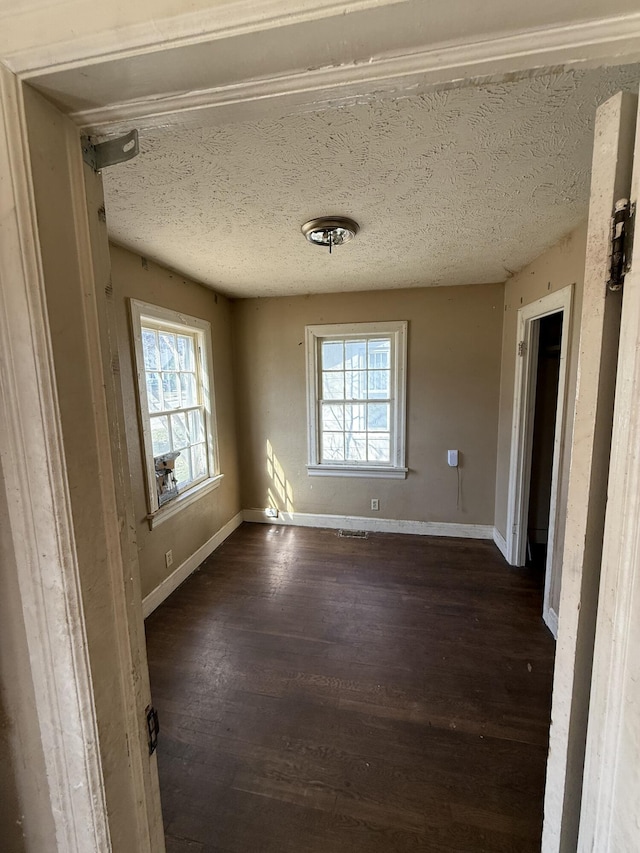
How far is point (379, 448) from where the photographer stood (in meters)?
3.70

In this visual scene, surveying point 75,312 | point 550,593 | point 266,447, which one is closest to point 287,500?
point 266,447

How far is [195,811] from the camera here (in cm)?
137

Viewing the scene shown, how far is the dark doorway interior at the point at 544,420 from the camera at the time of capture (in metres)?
3.35

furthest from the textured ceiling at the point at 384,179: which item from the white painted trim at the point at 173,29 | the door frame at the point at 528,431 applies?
the door frame at the point at 528,431

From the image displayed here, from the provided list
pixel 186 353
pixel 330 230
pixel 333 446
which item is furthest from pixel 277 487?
pixel 330 230

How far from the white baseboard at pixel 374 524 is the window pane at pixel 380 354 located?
1.61 meters

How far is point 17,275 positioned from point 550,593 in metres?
2.96

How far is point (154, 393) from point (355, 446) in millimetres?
2020

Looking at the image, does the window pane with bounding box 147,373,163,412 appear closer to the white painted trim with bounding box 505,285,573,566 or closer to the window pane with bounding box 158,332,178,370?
the window pane with bounding box 158,332,178,370

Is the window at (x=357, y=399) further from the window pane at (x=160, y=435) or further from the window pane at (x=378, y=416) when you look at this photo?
the window pane at (x=160, y=435)

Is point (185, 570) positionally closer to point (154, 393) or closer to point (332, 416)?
point (154, 393)

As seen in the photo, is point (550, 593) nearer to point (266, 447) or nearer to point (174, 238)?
point (266, 447)

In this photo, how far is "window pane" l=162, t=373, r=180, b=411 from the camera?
2754 mm

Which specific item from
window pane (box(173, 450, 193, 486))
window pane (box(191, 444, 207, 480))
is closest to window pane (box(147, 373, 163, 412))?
window pane (box(173, 450, 193, 486))
